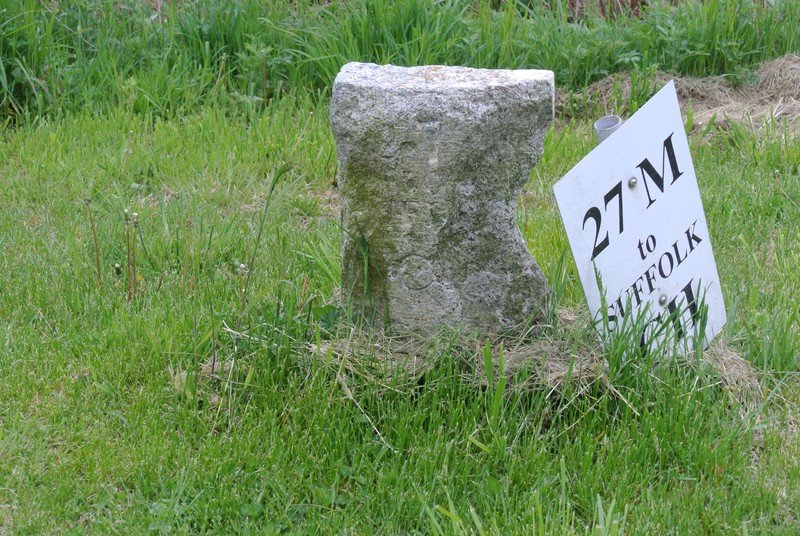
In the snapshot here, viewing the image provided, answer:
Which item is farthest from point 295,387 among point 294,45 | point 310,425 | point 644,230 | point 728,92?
point 728,92

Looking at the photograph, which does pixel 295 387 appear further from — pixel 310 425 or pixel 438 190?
pixel 438 190

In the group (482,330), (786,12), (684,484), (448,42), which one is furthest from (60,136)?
(786,12)

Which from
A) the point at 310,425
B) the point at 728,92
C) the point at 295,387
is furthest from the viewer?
the point at 728,92

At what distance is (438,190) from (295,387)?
2.34ft

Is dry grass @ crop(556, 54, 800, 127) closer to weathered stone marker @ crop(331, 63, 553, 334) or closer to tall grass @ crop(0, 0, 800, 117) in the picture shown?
tall grass @ crop(0, 0, 800, 117)

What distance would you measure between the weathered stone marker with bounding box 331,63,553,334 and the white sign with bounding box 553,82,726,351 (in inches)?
8.4

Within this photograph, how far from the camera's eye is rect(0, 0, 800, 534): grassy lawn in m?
2.46

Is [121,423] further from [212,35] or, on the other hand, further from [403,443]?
[212,35]

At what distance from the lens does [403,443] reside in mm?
2631

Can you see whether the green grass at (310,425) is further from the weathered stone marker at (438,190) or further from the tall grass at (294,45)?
the tall grass at (294,45)

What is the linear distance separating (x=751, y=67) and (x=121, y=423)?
14.2 ft

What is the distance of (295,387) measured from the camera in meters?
2.80

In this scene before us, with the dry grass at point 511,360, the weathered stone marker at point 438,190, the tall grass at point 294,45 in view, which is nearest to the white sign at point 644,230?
the dry grass at point 511,360

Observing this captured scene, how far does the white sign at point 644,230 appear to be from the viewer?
265 cm
